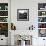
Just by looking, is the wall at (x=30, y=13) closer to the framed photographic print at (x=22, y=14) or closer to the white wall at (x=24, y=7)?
the white wall at (x=24, y=7)

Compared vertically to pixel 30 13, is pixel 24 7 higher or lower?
higher

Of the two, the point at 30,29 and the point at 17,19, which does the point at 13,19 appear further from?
the point at 30,29

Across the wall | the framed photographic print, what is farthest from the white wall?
the framed photographic print

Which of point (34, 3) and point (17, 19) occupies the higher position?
point (34, 3)

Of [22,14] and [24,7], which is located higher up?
[24,7]

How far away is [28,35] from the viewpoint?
6367 mm

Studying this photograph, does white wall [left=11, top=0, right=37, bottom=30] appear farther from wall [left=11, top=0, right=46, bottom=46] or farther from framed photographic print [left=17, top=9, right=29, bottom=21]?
framed photographic print [left=17, top=9, right=29, bottom=21]

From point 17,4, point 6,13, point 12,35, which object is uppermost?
point 17,4

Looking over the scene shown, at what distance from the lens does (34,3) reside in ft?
21.3

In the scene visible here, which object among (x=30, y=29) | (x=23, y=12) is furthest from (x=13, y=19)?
(x=30, y=29)

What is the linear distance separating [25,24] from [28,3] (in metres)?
1.13

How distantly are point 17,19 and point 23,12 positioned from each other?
1.63 feet

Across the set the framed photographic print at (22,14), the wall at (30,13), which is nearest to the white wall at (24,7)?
the wall at (30,13)

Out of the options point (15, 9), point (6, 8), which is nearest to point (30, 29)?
point (15, 9)
